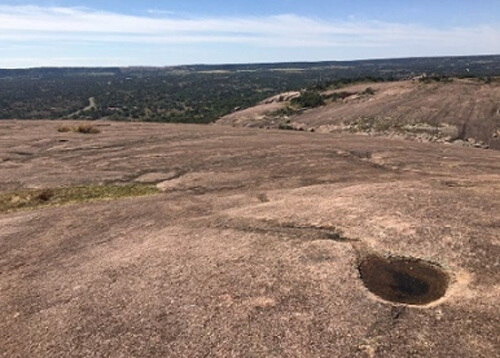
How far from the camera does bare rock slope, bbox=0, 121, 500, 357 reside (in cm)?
973

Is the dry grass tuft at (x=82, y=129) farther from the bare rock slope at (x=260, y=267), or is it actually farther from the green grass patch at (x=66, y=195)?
the green grass patch at (x=66, y=195)

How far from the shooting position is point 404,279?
11695 millimetres

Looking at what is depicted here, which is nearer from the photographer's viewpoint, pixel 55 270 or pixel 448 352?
pixel 448 352

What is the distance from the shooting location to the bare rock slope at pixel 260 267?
31.9ft

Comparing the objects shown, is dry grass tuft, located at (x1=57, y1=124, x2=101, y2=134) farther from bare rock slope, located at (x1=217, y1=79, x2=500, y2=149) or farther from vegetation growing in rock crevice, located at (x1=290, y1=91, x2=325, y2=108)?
vegetation growing in rock crevice, located at (x1=290, y1=91, x2=325, y2=108)

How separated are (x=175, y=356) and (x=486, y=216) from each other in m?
9.52

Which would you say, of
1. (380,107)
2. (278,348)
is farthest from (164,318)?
(380,107)

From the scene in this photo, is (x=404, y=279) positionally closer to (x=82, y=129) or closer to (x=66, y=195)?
(x=66, y=195)

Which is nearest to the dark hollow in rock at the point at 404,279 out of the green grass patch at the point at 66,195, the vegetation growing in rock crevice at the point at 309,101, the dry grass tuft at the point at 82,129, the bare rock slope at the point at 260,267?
the bare rock slope at the point at 260,267

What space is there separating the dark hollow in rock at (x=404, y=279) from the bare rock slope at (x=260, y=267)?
0.05m

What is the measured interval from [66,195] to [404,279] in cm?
1380

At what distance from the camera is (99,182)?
22.2 metres

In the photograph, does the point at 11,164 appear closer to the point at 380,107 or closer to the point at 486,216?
the point at 486,216

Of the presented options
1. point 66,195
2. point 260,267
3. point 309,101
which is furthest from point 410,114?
point 260,267
